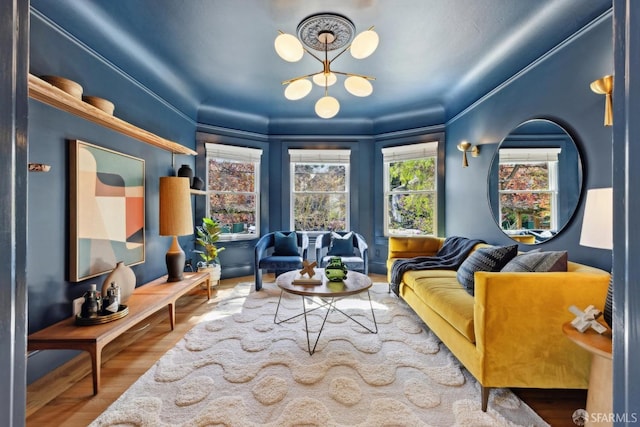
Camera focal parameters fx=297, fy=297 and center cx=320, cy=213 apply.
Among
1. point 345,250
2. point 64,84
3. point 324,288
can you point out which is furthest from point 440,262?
point 64,84

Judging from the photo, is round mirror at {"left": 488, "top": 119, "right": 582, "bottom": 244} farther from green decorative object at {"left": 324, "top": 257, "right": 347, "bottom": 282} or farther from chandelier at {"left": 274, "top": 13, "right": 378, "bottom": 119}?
green decorative object at {"left": 324, "top": 257, "right": 347, "bottom": 282}

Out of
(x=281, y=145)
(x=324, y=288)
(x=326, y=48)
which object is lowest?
(x=324, y=288)

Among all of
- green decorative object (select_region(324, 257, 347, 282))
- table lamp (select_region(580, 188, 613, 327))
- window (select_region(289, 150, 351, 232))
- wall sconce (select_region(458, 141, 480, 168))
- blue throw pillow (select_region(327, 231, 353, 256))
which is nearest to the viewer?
table lamp (select_region(580, 188, 613, 327))

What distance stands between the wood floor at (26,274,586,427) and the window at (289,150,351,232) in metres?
2.85

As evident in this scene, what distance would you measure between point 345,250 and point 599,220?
314cm


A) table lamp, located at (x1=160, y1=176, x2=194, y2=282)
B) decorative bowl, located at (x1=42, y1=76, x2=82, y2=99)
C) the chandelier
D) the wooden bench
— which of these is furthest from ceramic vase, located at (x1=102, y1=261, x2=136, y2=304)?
the chandelier

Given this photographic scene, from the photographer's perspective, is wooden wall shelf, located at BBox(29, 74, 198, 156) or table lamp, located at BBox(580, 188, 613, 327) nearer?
table lamp, located at BBox(580, 188, 613, 327)

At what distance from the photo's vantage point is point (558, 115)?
2551 millimetres

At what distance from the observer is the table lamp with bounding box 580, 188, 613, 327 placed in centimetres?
161

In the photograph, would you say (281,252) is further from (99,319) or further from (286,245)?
(99,319)

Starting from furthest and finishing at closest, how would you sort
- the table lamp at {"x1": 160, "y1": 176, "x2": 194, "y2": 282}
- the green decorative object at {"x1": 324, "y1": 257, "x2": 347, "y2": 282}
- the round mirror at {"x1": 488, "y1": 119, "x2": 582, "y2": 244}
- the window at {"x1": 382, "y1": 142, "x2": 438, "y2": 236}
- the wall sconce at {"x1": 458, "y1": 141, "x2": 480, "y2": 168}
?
the window at {"x1": 382, "y1": 142, "x2": 438, "y2": 236}
the wall sconce at {"x1": 458, "y1": 141, "x2": 480, "y2": 168}
the table lamp at {"x1": 160, "y1": 176, "x2": 194, "y2": 282}
the green decorative object at {"x1": 324, "y1": 257, "x2": 347, "y2": 282}
the round mirror at {"x1": 488, "y1": 119, "x2": 582, "y2": 244}

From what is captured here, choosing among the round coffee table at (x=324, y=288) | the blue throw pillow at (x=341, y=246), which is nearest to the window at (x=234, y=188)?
the blue throw pillow at (x=341, y=246)

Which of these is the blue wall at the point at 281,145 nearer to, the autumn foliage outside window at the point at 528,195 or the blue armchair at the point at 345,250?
the autumn foliage outside window at the point at 528,195

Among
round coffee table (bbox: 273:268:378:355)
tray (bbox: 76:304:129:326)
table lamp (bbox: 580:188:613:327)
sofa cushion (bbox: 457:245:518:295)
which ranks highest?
table lamp (bbox: 580:188:613:327)
